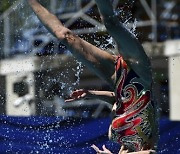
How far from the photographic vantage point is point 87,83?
1034 centimetres

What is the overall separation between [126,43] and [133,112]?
451 millimetres

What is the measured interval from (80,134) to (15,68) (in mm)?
5251

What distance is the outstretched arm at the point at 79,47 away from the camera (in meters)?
3.72

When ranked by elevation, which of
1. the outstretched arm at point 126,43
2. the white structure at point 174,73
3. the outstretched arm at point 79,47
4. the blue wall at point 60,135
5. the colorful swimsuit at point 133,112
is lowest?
the colorful swimsuit at point 133,112

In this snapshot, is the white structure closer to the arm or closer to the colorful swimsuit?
the arm

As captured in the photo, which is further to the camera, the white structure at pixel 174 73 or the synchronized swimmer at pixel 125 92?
the white structure at pixel 174 73

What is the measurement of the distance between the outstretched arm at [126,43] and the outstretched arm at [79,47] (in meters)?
0.19

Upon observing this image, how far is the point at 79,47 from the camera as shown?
3.72 m

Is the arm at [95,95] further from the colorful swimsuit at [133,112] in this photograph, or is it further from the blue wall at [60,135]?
the blue wall at [60,135]

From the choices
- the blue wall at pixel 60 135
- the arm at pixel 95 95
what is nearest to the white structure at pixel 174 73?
the blue wall at pixel 60 135

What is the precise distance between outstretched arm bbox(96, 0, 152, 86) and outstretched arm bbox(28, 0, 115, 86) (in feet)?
0.61

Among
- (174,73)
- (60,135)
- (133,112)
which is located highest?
(174,73)

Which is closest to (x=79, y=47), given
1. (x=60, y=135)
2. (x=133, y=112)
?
(x=133, y=112)

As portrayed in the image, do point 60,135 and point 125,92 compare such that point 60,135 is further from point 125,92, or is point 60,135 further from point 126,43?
point 126,43
